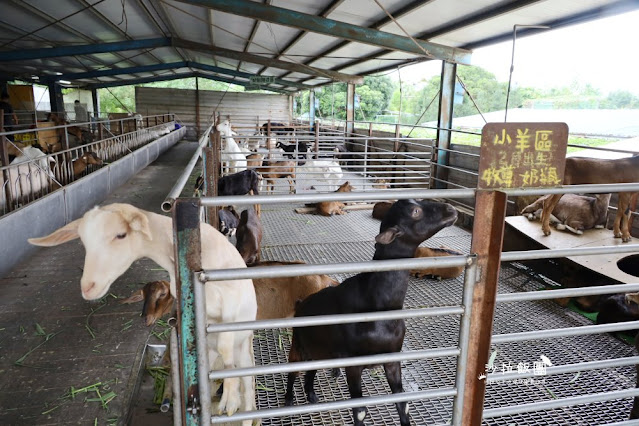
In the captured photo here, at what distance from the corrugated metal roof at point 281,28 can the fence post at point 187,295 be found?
5.90 metres

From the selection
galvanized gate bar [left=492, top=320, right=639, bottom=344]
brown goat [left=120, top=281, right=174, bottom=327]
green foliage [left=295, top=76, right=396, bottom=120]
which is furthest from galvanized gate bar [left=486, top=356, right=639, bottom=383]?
green foliage [left=295, top=76, right=396, bottom=120]

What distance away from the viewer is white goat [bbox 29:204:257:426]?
5.19ft

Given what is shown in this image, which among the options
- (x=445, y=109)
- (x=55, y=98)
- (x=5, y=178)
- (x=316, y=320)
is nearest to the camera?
(x=316, y=320)

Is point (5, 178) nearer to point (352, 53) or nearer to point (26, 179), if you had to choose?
point (26, 179)

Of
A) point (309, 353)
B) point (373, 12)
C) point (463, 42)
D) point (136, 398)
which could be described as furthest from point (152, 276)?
point (463, 42)

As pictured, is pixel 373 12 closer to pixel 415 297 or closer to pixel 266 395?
pixel 415 297

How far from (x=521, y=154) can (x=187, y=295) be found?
1.19 m

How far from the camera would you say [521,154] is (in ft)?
4.76

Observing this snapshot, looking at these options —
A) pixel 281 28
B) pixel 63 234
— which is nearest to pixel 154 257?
pixel 63 234

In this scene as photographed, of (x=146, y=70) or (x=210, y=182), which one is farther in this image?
(x=146, y=70)

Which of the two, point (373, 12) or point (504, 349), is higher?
point (373, 12)

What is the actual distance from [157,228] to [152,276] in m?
2.99

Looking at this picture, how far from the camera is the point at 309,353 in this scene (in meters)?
2.55

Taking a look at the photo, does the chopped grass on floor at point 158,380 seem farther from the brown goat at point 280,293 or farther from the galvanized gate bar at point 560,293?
the galvanized gate bar at point 560,293
